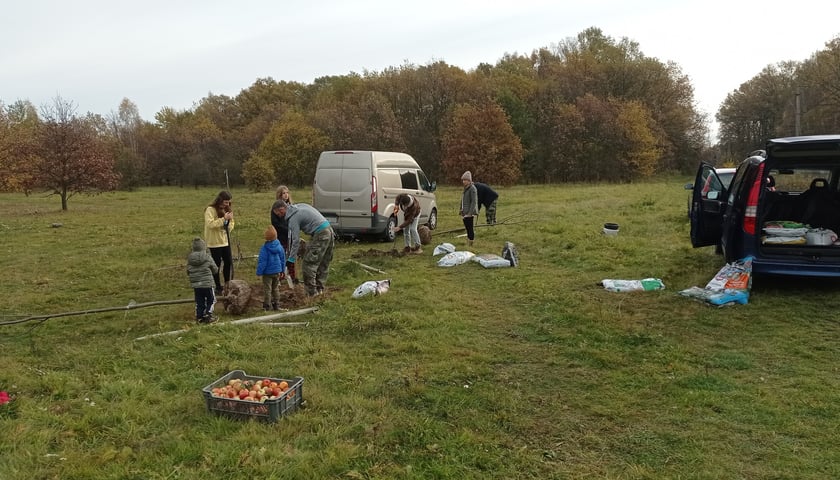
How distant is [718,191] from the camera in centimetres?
899

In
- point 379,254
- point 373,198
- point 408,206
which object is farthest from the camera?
point 373,198

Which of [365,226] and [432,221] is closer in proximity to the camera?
[365,226]

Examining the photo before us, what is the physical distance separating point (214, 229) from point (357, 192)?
487 centimetres

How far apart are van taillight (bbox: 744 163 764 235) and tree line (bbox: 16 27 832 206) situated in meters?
34.1

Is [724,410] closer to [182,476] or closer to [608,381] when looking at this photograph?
[608,381]

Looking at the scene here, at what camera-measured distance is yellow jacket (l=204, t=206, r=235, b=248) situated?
799 centimetres

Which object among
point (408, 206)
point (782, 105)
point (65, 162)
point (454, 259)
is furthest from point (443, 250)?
point (782, 105)

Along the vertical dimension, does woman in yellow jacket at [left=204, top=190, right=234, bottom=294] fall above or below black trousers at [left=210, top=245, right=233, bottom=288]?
above

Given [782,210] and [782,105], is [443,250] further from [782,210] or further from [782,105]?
[782,105]

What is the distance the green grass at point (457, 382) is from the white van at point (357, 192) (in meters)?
3.49

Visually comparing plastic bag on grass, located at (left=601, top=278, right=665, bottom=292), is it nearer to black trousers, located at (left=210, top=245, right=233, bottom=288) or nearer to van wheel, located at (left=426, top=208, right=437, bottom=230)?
black trousers, located at (left=210, top=245, right=233, bottom=288)

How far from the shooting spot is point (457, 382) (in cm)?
471

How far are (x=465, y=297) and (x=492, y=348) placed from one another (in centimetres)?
215

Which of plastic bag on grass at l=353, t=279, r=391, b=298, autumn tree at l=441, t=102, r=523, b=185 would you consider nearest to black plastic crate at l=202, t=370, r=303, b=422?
plastic bag on grass at l=353, t=279, r=391, b=298
